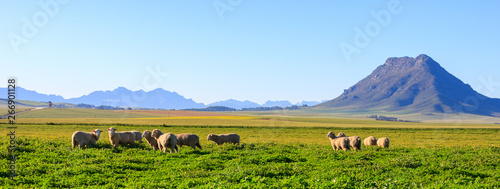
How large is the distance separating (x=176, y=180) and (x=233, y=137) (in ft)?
51.9

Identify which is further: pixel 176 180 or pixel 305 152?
pixel 305 152

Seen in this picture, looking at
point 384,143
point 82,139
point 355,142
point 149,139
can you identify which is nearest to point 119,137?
point 82,139

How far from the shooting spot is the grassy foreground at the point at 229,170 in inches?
544

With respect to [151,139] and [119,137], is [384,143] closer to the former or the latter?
[151,139]

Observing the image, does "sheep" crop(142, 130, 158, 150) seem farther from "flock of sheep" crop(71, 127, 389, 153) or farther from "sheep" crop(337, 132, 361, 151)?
"sheep" crop(337, 132, 361, 151)

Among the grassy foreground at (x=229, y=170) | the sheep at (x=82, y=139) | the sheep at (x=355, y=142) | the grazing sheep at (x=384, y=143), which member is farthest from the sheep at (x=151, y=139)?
the grazing sheep at (x=384, y=143)

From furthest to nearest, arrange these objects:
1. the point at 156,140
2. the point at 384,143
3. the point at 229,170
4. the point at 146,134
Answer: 1. the point at 384,143
2. the point at 146,134
3. the point at 156,140
4. the point at 229,170

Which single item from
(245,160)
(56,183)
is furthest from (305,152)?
(56,183)

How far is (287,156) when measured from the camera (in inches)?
834

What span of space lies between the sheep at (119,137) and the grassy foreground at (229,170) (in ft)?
7.19

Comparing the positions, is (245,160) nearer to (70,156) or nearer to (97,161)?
(97,161)

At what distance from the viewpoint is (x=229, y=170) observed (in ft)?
52.8

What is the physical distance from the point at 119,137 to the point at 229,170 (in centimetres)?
1177

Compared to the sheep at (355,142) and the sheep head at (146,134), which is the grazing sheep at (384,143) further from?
the sheep head at (146,134)
